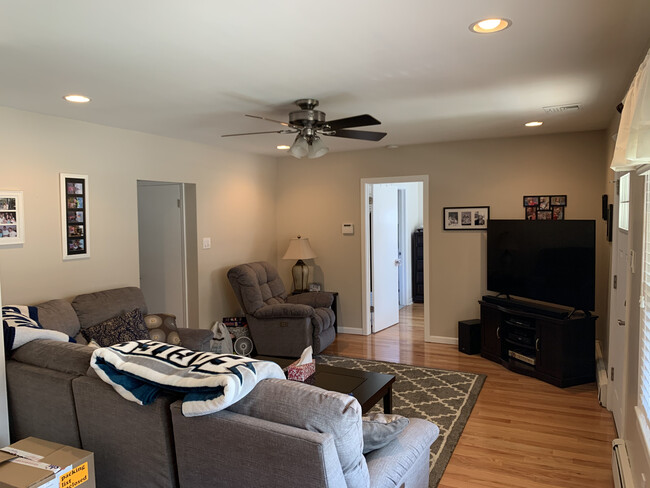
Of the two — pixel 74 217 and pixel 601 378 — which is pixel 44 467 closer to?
pixel 74 217

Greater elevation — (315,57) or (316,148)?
(315,57)

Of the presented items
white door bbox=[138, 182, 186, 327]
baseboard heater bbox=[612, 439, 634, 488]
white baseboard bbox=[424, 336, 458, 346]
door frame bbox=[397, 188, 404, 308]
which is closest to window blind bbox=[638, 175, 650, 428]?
baseboard heater bbox=[612, 439, 634, 488]

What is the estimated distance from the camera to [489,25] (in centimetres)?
215

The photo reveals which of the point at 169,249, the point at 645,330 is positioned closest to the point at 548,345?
the point at 645,330

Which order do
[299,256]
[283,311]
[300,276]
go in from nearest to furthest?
[283,311], [299,256], [300,276]

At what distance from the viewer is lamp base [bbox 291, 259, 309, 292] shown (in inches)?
246

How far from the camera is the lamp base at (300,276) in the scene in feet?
20.5

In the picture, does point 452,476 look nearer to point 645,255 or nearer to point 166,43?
point 645,255

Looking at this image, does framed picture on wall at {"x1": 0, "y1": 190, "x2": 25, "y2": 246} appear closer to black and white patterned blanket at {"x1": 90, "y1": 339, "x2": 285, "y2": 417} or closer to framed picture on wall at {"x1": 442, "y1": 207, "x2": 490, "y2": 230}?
black and white patterned blanket at {"x1": 90, "y1": 339, "x2": 285, "y2": 417}

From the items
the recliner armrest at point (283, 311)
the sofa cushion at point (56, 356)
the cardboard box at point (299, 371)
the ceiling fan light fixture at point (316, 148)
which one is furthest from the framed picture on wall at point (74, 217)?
the cardboard box at point (299, 371)

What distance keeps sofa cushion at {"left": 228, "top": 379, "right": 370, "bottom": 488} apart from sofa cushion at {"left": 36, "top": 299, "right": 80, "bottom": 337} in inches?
90.0

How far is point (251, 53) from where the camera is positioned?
246 centimetres

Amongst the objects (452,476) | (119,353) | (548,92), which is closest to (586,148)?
(548,92)

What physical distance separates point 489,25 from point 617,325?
7.94ft
